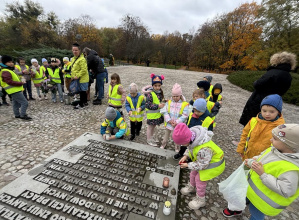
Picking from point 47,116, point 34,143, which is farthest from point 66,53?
point 34,143

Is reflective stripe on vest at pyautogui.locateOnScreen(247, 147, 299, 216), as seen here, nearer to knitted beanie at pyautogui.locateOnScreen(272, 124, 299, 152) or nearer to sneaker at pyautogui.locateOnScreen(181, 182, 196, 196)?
knitted beanie at pyautogui.locateOnScreen(272, 124, 299, 152)

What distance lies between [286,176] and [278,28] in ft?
72.3

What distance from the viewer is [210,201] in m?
2.49

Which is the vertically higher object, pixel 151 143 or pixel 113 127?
pixel 113 127

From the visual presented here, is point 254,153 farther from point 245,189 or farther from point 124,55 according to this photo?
point 124,55

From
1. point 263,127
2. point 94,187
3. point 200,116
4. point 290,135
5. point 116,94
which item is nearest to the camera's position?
point 290,135

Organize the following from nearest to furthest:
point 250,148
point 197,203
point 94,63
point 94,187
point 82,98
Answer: point 94,187 < point 197,203 < point 250,148 < point 82,98 < point 94,63

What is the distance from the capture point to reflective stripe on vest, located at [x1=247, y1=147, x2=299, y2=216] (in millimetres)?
1573

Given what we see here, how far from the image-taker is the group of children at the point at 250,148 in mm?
1540

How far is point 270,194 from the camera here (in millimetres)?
1683

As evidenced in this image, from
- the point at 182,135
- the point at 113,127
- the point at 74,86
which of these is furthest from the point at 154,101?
the point at 74,86

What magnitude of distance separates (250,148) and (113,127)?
279 centimetres

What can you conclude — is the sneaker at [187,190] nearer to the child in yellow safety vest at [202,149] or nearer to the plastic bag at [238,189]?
the child in yellow safety vest at [202,149]

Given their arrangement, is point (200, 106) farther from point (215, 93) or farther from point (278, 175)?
point (215, 93)
